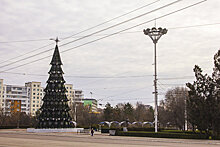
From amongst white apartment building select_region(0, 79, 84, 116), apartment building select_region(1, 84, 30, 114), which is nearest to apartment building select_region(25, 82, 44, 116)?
white apartment building select_region(0, 79, 84, 116)

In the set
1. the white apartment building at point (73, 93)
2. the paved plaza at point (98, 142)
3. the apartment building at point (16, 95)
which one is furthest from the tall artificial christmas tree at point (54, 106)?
the white apartment building at point (73, 93)

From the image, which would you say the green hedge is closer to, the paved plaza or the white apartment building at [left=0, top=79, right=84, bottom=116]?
the paved plaza

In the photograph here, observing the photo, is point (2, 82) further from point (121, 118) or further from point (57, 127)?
point (57, 127)

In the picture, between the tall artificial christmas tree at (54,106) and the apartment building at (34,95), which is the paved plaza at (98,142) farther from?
the apartment building at (34,95)

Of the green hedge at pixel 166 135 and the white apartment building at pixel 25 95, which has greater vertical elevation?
the white apartment building at pixel 25 95

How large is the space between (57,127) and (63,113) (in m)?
2.73

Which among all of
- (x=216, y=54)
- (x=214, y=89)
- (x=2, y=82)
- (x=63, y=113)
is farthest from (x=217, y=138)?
(x=2, y=82)

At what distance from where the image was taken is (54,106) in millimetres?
50656

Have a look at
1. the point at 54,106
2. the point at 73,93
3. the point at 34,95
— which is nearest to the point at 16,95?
the point at 34,95

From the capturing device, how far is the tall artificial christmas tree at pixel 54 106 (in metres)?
50.6

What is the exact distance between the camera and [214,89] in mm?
33344

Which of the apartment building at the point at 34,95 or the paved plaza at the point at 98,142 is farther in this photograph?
the apartment building at the point at 34,95

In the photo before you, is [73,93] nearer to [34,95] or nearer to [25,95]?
[34,95]

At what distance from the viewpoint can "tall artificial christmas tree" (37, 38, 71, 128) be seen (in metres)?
50.6
